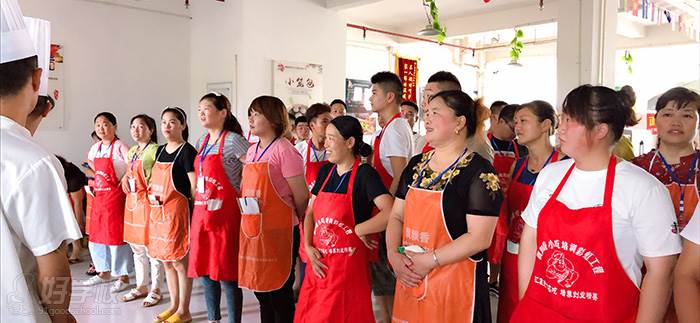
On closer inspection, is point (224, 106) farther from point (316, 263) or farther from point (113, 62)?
point (113, 62)

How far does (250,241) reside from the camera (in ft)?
8.63

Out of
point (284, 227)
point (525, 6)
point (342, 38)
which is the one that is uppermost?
point (525, 6)

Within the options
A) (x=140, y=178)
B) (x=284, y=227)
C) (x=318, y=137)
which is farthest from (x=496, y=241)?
(x=140, y=178)

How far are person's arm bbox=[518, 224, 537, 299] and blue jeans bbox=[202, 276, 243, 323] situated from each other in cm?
182

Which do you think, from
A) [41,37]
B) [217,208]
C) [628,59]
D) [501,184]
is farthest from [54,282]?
[628,59]

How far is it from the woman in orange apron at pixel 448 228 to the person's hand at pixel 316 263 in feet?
1.25

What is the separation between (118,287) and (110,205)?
656 millimetres

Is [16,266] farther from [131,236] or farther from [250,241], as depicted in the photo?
[131,236]

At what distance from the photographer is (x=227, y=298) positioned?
2.98 m

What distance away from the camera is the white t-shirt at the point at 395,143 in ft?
8.70

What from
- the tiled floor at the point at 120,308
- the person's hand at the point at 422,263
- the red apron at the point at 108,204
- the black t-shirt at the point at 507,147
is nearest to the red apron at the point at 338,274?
the person's hand at the point at 422,263

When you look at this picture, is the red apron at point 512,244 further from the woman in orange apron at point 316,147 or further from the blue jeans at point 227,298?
the woman in orange apron at point 316,147

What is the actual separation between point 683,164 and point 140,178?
3.14m

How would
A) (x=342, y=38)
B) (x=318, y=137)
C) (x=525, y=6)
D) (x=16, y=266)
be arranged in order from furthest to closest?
(x=525, y=6) → (x=342, y=38) → (x=318, y=137) → (x=16, y=266)
